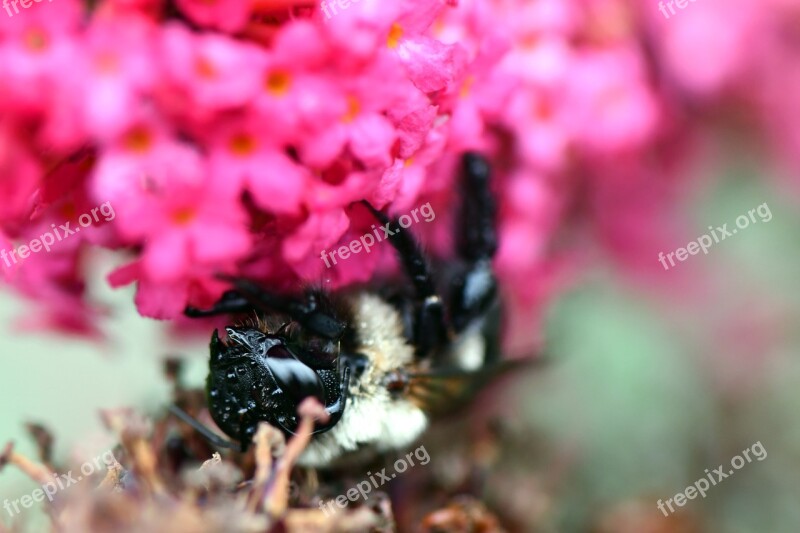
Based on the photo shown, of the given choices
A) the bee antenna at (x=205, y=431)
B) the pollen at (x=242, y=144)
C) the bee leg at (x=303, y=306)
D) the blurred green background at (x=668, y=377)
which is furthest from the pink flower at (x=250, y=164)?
the blurred green background at (x=668, y=377)

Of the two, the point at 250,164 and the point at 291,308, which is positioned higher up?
the point at 250,164

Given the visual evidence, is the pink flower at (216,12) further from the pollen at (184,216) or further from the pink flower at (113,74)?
the pollen at (184,216)

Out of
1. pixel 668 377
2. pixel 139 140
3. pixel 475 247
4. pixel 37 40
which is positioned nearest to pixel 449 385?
pixel 475 247

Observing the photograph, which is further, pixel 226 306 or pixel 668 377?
pixel 668 377

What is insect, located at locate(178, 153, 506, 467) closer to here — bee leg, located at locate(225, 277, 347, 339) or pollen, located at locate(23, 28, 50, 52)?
bee leg, located at locate(225, 277, 347, 339)

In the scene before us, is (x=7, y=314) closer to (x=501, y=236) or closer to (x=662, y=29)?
(x=501, y=236)

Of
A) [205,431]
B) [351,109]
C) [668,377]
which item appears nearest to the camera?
[351,109]

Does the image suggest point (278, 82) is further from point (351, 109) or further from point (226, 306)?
point (226, 306)
